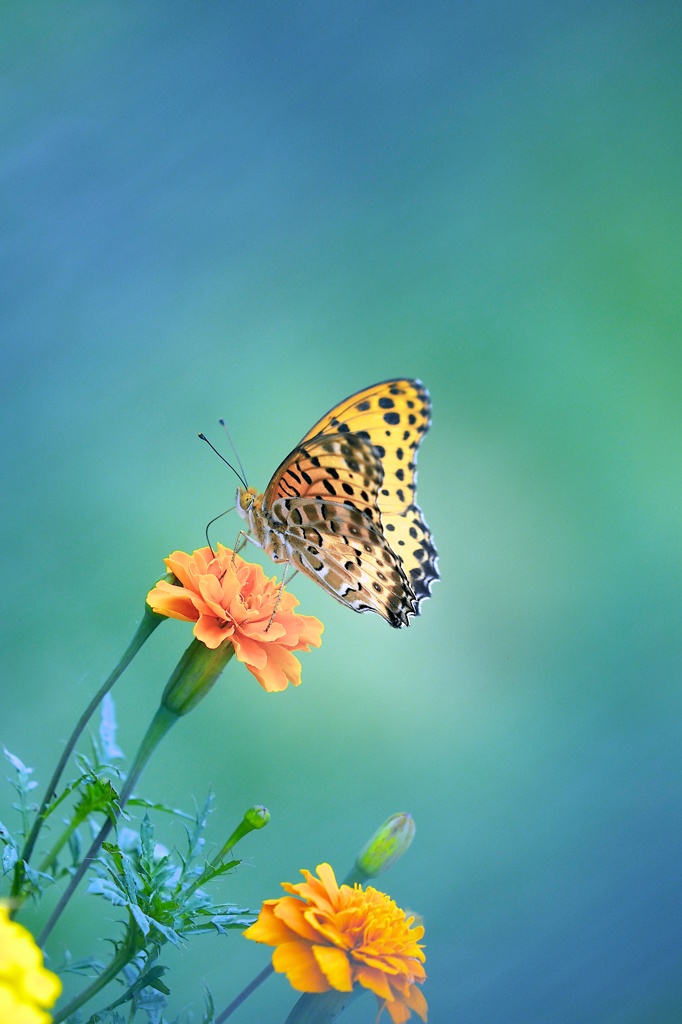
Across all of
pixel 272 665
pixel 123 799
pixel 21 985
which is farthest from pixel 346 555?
pixel 21 985

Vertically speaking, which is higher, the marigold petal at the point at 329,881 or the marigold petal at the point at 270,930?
the marigold petal at the point at 329,881

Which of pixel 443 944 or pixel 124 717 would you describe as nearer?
pixel 443 944

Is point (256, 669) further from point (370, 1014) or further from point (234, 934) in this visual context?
point (234, 934)

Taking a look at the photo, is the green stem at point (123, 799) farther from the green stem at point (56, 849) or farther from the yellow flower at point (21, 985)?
the yellow flower at point (21, 985)

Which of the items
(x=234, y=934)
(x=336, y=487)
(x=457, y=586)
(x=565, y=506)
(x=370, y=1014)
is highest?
(x=565, y=506)

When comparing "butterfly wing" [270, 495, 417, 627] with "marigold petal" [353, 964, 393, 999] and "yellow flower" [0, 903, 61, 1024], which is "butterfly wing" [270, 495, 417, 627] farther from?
"yellow flower" [0, 903, 61, 1024]

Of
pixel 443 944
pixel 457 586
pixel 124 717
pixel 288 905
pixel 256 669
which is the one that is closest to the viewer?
pixel 288 905

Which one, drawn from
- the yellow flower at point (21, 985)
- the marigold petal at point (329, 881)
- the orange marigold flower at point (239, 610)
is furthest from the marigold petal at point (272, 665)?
the yellow flower at point (21, 985)

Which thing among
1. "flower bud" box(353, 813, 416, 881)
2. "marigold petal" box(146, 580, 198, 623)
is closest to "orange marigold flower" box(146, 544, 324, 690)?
"marigold petal" box(146, 580, 198, 623)

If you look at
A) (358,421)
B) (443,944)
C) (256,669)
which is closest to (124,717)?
(443,944)
